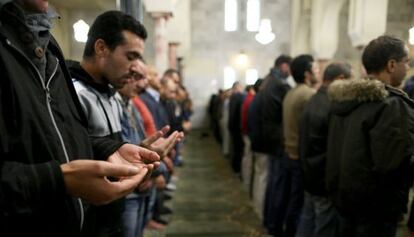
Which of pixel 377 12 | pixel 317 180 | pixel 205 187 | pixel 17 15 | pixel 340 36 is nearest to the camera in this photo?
pixel 17 15

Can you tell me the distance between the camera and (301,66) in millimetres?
4004

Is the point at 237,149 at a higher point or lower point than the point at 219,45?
lower

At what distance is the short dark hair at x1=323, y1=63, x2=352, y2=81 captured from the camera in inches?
136

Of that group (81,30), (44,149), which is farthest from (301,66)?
(44,149)

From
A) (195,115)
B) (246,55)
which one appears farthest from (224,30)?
(195,115)

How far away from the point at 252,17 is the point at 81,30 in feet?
58.5

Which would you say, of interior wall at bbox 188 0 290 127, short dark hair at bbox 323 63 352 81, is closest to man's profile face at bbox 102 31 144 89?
short dark hair at bbox 323 63 352 81

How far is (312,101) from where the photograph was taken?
344cm

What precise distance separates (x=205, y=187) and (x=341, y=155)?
470 cm

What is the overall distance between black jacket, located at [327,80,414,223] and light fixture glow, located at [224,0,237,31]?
16786 millimetres

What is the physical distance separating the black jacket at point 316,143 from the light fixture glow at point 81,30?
2.05m

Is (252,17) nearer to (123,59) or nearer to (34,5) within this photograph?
(123,59)

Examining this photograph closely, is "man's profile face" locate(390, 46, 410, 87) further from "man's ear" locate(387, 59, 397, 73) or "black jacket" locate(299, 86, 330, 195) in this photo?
"black jacket" locate(299, 86, 330, 195)

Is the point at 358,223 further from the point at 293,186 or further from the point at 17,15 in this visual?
the point at 17,15
